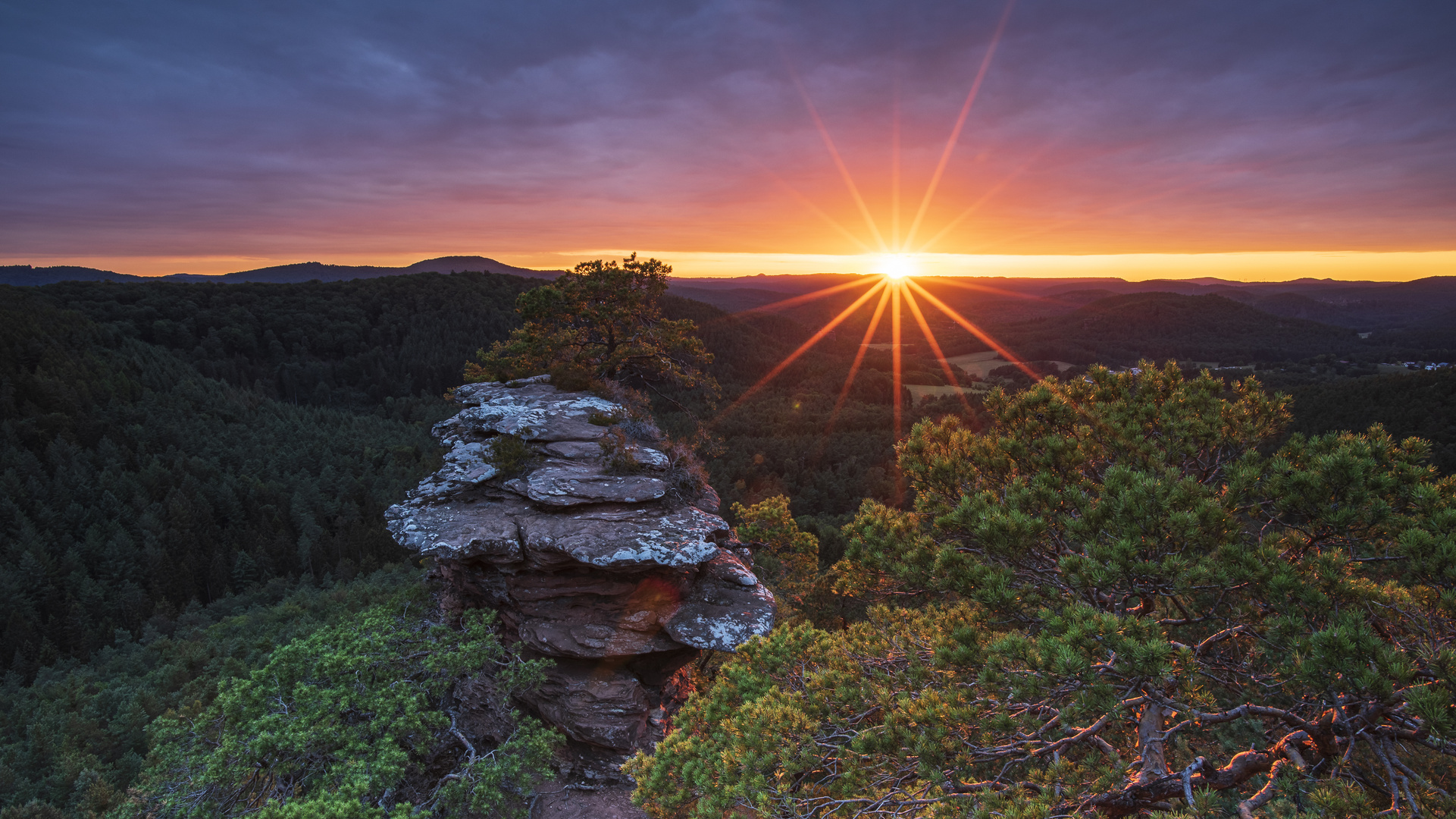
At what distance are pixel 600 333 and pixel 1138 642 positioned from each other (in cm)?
1908

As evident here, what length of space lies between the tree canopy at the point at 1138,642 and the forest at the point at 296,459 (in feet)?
0.70

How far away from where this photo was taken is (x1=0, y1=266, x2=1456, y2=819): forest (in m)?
16.2

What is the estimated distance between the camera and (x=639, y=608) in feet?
45.3

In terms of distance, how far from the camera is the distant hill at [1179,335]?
14612cm

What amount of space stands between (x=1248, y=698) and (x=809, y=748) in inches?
208

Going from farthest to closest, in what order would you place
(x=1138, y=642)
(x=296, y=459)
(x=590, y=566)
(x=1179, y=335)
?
(x=1179, y=335) < (x=296, y=459) < (x=590, y=566) < (x=1138, y=642)

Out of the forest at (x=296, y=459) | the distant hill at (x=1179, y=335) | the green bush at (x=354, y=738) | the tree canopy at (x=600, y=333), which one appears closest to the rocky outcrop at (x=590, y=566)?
the green bush at (x=354, y=738)

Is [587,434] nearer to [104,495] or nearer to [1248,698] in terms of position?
[1248,698]

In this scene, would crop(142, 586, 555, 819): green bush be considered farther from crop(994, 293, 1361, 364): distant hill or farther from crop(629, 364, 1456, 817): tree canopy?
crop(994, 293, 1361, 364): distant hill

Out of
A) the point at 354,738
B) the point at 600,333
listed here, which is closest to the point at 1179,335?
the point at 600,333

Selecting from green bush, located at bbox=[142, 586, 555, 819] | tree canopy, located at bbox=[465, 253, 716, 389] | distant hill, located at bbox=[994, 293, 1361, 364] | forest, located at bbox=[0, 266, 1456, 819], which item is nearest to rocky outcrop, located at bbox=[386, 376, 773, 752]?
green bush, located at bbox=[142, 586, 555, 819]

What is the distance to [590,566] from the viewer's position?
45.1 ft

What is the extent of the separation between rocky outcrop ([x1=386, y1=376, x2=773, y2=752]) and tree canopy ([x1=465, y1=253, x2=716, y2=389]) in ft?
17.9

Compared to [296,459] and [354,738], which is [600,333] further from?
[296,459]
